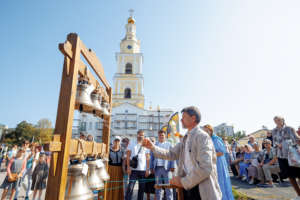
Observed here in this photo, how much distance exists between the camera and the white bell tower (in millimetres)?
37656

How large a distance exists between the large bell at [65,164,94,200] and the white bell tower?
115 ft

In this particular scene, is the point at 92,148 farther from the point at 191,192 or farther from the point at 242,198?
the point at 242,198

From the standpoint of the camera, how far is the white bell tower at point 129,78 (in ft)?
124

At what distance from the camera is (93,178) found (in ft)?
7.94

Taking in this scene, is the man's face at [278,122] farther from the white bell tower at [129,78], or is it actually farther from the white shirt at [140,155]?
the white bell tower at [129,78]

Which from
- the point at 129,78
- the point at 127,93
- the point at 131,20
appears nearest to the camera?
the point at 129,78

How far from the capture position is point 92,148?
2414mm

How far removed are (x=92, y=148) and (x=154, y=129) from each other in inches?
1386

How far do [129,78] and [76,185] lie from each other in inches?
1447

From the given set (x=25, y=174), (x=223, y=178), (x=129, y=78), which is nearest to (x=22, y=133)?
(x=129, y=78)

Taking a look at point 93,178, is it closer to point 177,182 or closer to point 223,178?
point 177,182

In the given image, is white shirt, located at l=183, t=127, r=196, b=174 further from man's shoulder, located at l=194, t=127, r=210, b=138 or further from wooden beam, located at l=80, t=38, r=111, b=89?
wooden beam, located at l=80, t=38, r=111, b=89

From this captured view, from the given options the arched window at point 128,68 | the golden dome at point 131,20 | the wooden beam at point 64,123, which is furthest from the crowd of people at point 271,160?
the golden dome at point 131,20

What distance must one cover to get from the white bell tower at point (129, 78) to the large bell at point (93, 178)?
34478mm
